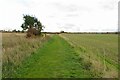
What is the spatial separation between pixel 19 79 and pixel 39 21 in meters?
83.1

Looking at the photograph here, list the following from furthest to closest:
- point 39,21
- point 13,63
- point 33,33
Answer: point 39,21 → point 33,33 → point 13,63

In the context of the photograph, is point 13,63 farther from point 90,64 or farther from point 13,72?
point 90,64

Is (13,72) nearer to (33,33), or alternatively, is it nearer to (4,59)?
(4,59)

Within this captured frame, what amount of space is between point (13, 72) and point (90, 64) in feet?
14.6

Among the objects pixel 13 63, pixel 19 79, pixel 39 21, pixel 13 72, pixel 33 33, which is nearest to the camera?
pixel 19 79

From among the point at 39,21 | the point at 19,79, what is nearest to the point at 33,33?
the point at 39,21

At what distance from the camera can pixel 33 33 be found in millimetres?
67625

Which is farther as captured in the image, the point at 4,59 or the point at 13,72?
the point at 4,59

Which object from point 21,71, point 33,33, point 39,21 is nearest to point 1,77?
point 21,71

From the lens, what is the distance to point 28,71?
14.1 meters

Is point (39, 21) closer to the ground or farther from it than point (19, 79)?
farther from it

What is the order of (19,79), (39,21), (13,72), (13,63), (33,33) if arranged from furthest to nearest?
(39,21)
(33,33)
(13,63)
(13,72)
(19,79)

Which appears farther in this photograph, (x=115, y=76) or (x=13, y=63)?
(x=13, y=63)

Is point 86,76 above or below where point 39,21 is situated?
below
